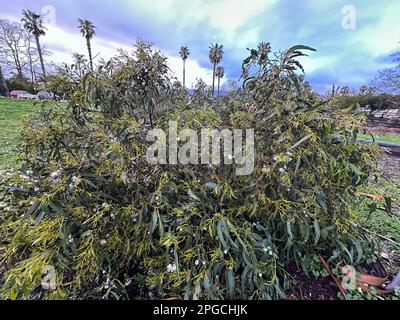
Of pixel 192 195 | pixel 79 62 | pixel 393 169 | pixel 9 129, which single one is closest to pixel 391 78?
pixel 393 169

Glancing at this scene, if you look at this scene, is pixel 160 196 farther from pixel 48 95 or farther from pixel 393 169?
pixel 393 169

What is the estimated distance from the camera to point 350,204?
1230 mm

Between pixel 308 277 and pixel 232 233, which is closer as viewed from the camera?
pixel 232 233

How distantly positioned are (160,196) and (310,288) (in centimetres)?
92

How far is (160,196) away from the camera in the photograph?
995mm

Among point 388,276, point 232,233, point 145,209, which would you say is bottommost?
point 388,276

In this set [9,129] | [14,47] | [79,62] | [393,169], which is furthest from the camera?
[14,47]

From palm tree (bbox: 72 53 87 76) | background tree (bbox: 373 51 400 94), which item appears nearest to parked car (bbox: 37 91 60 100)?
palm tree (bbox: 72 53 87 76)

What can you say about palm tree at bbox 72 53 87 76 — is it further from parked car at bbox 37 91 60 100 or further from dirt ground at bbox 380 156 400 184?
dirt ground at bbox 380 156 400 184

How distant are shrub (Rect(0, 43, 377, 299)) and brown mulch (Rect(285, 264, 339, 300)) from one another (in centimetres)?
9
